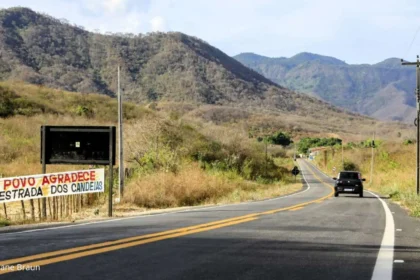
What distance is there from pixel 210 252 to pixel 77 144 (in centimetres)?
1177

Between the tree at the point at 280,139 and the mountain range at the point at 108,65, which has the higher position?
the mountain range at the point at 108,65

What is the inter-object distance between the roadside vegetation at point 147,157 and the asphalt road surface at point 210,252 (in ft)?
19.5

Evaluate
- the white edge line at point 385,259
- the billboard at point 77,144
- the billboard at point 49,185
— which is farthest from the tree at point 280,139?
the white edge line at point 385,259

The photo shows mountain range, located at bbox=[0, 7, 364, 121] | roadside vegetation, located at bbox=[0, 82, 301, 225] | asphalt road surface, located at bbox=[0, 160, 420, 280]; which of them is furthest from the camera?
mountain range, located at bbox=[0, 7, 364, 121]

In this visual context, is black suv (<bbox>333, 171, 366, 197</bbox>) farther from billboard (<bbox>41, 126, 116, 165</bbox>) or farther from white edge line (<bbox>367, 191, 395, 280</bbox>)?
white edge line (<bbox>367, 191, 395, 280</bbox>)

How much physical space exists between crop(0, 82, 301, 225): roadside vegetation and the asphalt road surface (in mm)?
5943

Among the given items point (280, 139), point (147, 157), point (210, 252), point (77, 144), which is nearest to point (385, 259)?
point (210, 252)

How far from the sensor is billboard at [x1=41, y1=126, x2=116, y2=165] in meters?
19.2

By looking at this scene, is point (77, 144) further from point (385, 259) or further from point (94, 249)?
point (385, 259)

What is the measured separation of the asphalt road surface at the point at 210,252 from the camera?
23.3ft

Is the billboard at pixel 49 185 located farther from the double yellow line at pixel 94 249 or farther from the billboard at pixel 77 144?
the double yellow line at pixel 94 249

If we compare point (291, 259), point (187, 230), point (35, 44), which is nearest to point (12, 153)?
point (187, 230)

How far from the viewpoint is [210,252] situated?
8.70 m

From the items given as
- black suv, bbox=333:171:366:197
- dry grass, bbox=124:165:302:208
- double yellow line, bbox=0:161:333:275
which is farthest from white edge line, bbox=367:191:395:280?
black suv, bbox=333:171:366:197
